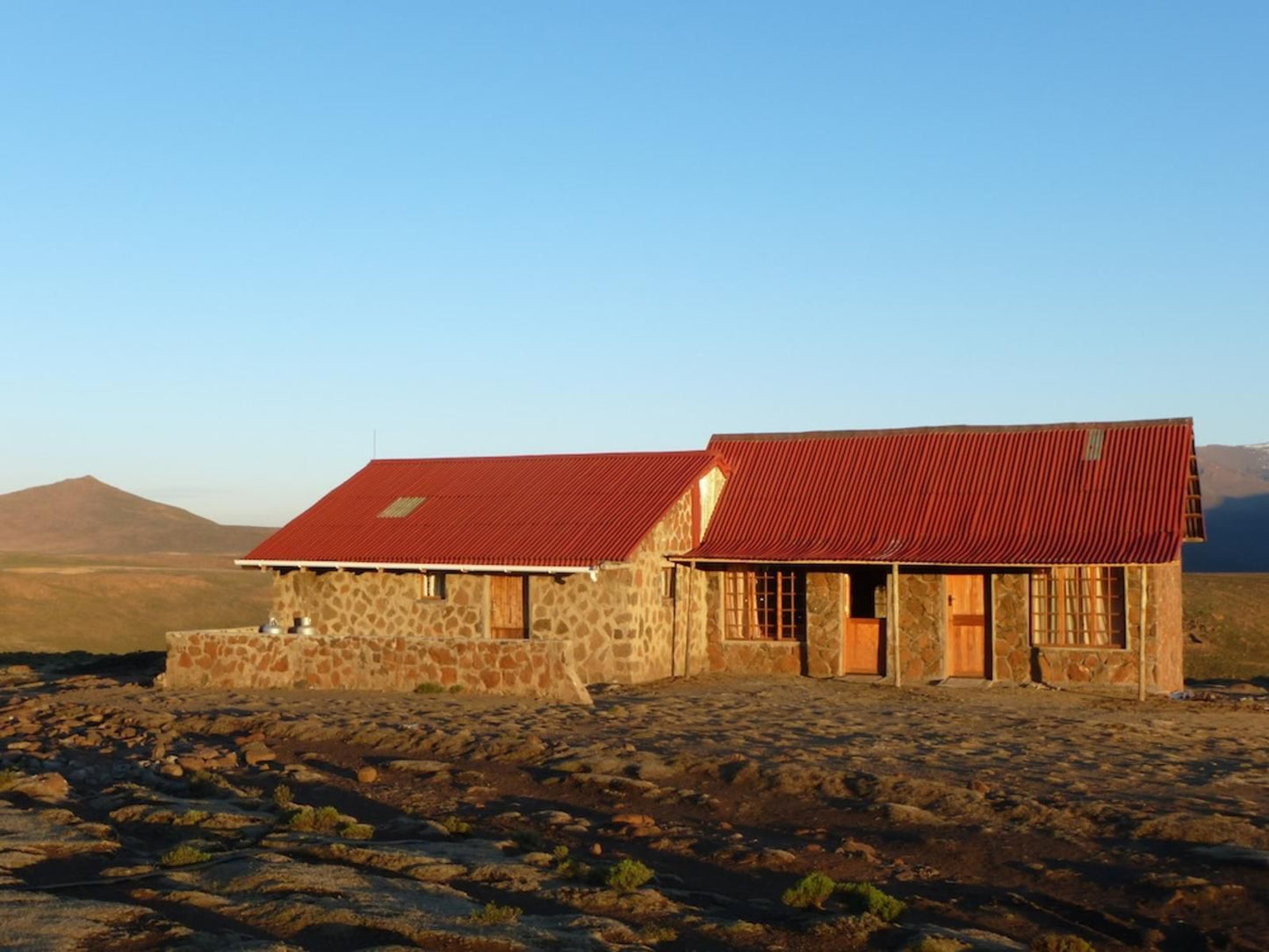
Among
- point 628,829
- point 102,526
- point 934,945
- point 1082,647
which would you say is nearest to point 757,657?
point 1082,647

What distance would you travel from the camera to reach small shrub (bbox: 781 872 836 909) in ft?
29.7

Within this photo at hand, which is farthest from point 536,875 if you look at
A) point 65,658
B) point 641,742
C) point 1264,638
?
point 1264,638

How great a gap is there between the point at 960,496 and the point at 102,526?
10892 centimetres

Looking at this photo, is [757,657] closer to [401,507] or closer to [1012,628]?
[1012,628]

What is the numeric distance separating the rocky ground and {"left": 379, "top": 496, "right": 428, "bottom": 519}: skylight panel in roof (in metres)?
8.12

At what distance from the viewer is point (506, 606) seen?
2377 centimetres

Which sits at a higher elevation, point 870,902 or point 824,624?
point 824,624

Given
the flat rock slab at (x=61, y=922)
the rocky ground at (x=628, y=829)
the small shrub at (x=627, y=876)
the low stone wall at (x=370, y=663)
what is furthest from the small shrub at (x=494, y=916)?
the low stone wall at (x=370, y=663)

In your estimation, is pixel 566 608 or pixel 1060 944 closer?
pixel 1060 944

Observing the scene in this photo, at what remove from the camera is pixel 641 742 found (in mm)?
15062

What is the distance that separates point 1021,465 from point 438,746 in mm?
13253

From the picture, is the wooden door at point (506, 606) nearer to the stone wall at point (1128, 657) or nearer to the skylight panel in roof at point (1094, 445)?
the stone wall at point (1128, 657)

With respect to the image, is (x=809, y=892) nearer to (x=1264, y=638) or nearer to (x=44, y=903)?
(x=44, y=903)

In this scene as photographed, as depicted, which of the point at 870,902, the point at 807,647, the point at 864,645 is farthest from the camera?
the point at 807,647
